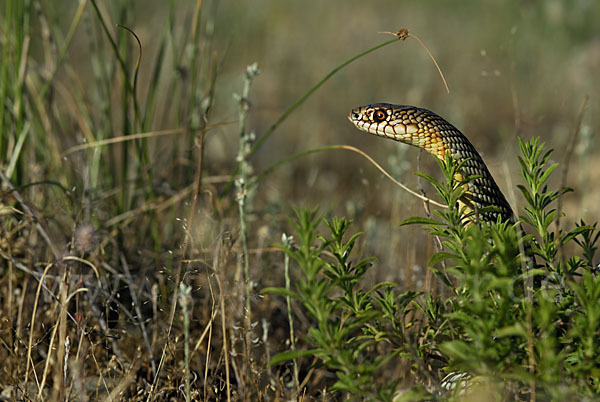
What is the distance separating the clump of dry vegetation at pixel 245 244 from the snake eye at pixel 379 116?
34 cm

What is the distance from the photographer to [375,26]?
867 cm

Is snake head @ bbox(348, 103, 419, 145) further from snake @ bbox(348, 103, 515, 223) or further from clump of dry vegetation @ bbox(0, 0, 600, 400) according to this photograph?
clump of dry vegetation @ bbox(0, 0, 600, 400)

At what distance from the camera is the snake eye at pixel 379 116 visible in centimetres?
235

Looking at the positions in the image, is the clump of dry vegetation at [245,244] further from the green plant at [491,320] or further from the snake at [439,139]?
the snake at [439,139]

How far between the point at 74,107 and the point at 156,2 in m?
6.24

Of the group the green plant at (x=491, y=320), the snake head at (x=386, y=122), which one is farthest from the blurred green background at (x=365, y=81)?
the green plant at (x=491, y=320)

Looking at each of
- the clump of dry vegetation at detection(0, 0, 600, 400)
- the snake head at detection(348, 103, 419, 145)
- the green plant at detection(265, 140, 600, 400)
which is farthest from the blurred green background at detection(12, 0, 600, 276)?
the green plant at detection(265, 140, 600, 400)

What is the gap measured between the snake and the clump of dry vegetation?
21cm

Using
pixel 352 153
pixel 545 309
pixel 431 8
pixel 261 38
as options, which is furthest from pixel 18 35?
pixel 431 8

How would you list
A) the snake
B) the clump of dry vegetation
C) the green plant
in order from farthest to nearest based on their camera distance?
the snake < the clump of dry vegetation < the green plant

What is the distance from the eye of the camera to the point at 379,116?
235cm

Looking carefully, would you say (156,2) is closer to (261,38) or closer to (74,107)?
(261,38)

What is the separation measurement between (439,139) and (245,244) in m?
0.76

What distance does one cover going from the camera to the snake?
2.10 m
